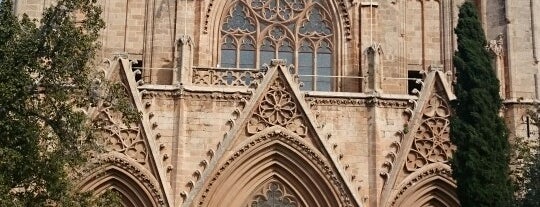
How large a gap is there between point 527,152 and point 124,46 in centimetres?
1051

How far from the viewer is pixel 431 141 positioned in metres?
18.5

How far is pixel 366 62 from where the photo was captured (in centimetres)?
1980

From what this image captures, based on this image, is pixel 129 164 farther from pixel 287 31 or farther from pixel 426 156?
pixel 426 156

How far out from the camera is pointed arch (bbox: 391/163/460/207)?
59.4 ft

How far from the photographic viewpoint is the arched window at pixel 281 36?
21406 millimetres

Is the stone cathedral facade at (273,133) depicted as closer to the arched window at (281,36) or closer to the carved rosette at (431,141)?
the carved rosette at (431,141)

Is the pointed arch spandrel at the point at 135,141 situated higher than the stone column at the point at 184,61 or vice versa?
the stone column at the point at 184,61

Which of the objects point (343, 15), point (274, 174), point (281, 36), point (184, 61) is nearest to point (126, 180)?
point (184, 61)

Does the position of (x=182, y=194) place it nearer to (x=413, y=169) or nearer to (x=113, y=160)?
(x=113, y=160)

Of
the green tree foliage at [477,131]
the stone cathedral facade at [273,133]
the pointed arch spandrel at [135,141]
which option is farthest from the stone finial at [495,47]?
the pointed arch spandrel at [135,141]

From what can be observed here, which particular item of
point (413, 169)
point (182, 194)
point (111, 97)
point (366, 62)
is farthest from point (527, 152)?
point (111, 97)

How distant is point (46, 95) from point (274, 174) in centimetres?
696

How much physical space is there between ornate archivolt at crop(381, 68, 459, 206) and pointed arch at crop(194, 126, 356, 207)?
128cm

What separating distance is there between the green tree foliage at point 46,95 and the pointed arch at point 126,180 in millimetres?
4535
